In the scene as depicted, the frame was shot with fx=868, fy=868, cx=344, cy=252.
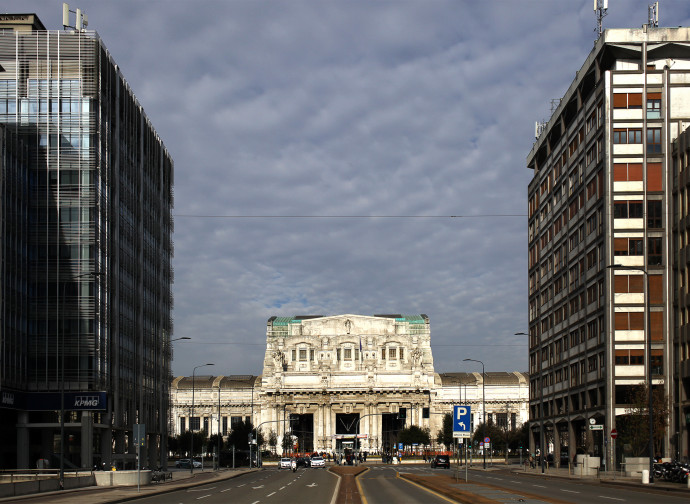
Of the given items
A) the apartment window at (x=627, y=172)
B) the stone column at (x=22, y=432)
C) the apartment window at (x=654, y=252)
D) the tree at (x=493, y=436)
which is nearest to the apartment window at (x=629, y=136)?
the apartment window at (x=627, y=172)

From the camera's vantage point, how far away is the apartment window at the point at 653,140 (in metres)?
81.6

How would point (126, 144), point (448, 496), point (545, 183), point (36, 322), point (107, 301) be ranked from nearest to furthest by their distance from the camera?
point (448, 496) < point (36, 322) < point (107, 301) < point (126, 144) < point (545, 183)

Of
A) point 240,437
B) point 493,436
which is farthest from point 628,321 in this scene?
point 493,436

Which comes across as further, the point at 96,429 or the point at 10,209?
the point at 96,429

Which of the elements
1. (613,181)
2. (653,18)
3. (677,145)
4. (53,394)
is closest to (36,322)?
(53,394)

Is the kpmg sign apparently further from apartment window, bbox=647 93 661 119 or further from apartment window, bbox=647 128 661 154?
apartment window, bbox=647 93 661 119

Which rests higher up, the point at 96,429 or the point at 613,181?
the point at 613,181

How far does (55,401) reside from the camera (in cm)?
8012

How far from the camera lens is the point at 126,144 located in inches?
3846

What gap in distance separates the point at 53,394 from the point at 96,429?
6328mm

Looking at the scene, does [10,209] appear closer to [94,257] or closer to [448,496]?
[94,257]

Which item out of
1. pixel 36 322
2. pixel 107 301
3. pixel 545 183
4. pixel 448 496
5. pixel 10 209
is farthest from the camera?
pixel 545 183

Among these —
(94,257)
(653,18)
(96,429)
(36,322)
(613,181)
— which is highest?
(653,18)

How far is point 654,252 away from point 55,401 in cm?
5711
